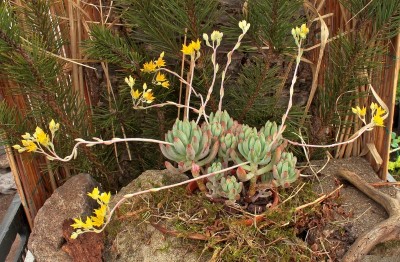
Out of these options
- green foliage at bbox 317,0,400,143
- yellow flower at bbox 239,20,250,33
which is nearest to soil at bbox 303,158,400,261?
green foliage at bbox 317,0,400,143

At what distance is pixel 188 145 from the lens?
3.22ft

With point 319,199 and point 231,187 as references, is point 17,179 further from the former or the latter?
point 319,199

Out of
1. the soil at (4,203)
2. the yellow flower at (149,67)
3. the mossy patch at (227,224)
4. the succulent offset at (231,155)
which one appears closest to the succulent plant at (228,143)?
the succulent offset at (231,155)

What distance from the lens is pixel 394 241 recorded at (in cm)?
116

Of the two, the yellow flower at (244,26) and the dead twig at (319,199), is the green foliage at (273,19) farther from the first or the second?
the dead twig at (319,199)

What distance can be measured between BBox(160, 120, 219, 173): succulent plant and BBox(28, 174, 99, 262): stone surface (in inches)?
11.4

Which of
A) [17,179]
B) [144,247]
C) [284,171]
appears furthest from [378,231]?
[17,179]

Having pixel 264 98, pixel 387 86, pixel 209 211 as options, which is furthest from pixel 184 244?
pixel 387 86

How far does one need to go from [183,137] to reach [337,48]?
463 mm

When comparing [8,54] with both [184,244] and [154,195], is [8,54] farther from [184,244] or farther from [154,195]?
[184,244]

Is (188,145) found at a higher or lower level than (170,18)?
lower

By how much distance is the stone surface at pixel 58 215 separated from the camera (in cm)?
117

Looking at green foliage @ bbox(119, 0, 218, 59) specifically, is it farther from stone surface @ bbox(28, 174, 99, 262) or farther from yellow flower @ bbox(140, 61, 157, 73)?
stone surface @ bbox(28, 174, 99, 262)

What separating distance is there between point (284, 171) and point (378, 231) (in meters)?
0.28
